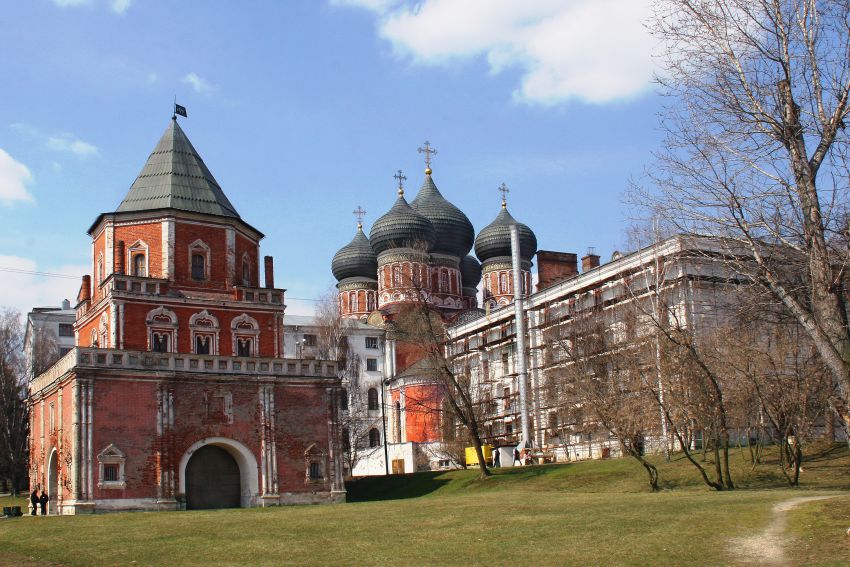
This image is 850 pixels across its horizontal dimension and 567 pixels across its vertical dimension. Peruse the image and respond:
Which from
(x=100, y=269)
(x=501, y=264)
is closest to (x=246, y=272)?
(x=100, y=269)

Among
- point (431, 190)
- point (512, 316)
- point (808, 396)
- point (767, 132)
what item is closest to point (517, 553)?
point (767, 132)

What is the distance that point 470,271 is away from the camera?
77.3 m

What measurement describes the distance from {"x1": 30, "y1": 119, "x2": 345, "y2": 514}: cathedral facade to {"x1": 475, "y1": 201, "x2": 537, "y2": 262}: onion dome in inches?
1299

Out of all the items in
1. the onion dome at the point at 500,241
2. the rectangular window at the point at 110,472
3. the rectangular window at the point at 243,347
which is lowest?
the rectangular window at the point at 110,472

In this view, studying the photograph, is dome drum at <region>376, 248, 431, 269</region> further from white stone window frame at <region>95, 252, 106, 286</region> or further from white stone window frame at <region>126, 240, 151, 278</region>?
white stone window frame at <region>126, 240, 151, 278</region>

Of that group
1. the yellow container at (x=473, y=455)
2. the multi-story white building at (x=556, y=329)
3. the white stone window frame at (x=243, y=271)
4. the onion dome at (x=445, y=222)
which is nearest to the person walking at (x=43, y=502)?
the white stone window frame at (x=243, y=271)

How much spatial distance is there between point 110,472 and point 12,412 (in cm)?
2254

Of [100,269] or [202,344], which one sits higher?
[100,269]

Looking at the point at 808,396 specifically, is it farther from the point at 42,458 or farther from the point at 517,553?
the point at 42,458

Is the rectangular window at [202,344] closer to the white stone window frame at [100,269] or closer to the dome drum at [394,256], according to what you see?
the white stone window frame at [100,269]

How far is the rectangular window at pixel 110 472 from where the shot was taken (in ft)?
116

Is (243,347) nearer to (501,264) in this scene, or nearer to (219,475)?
(219,475)

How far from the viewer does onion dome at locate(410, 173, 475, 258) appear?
238ft

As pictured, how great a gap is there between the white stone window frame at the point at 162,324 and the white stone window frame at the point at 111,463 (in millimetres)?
5015
